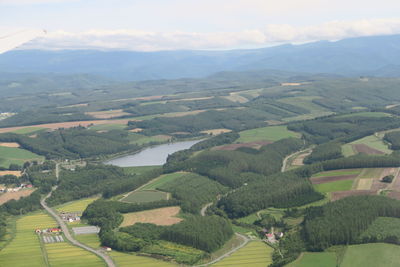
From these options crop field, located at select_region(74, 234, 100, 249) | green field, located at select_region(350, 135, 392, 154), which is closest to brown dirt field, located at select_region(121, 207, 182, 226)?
crop field, located at select_region(74, 234, 100, 249)

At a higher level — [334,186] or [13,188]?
[334,186]

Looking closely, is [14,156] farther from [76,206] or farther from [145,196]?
[145,196]

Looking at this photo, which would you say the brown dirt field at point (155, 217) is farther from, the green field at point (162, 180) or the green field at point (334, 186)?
the green field at point (334, 186)

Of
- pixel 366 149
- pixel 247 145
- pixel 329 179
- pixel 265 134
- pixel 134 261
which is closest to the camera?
pixel 134 261

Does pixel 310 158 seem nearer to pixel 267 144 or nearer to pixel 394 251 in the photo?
pixel 267 144

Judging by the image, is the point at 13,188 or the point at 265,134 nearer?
the point at 13,188

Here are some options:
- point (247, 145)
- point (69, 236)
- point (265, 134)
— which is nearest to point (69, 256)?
point (69, 236)

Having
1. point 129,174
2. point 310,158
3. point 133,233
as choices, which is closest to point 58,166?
point 129,174
